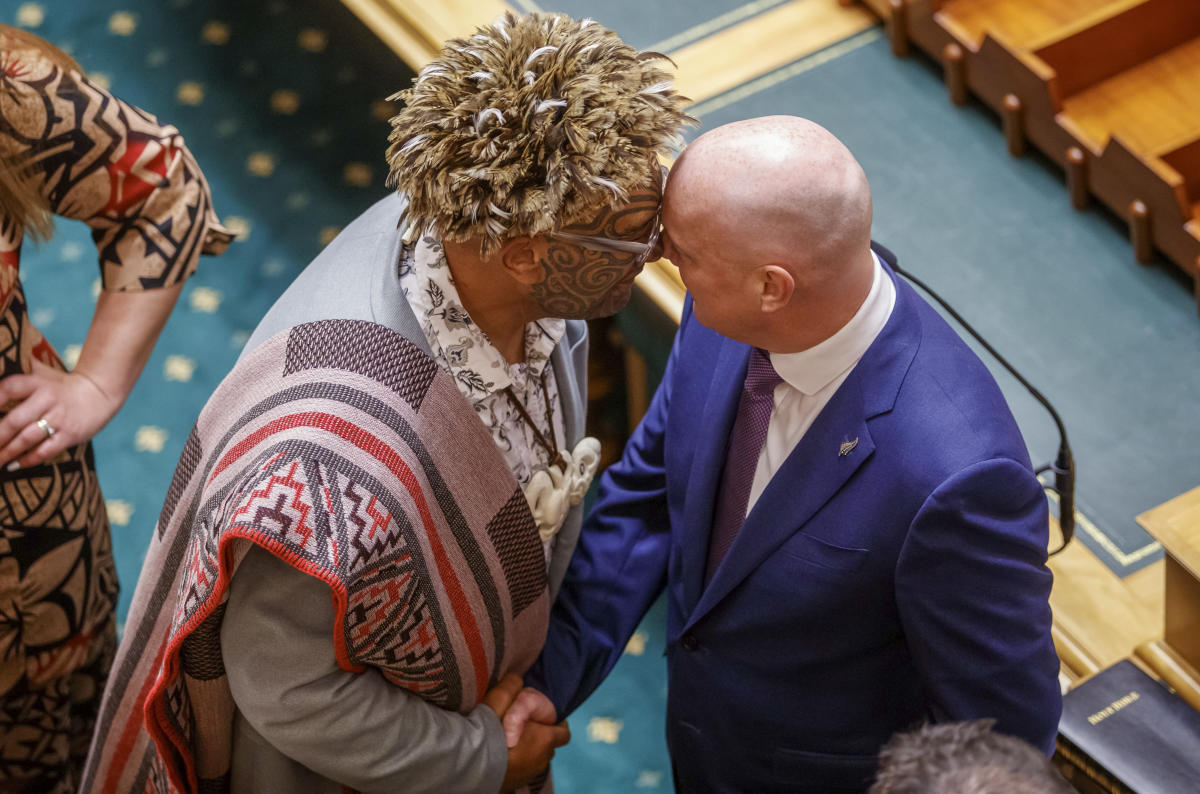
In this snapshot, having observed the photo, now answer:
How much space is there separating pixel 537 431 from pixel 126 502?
6.95ft

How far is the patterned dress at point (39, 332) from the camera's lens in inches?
78.5

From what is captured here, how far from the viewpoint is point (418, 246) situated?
5.85ft

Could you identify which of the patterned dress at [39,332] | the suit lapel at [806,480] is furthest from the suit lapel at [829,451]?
the patterned dress at [39,332]

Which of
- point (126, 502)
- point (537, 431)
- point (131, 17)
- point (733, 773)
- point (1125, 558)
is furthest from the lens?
point (131, 17)

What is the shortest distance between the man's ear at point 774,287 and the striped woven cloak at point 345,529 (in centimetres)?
44

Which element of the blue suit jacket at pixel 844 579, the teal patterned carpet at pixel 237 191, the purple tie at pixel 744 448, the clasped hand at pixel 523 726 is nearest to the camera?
the blue suit jacket at pixel 844 579

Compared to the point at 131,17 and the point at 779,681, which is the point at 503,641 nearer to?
the point at 779,681

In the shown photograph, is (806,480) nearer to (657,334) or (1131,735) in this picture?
(1131,735)

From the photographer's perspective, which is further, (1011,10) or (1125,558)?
(1011,10)

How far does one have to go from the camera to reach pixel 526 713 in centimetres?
207

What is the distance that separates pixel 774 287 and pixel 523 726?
87 centimetres

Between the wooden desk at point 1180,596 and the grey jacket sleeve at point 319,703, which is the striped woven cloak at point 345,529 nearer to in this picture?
the grey jacket sleeve at point 319,703

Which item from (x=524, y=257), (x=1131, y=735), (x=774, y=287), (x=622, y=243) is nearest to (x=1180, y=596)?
(x=1131, y=735)

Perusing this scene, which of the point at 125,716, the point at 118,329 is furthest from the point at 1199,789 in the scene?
the point at 118,329
